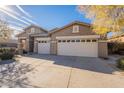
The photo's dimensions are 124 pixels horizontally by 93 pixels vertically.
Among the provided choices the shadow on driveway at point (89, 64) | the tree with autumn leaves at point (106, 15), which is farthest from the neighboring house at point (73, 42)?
the tree with autumn leaves at point (106, 15)

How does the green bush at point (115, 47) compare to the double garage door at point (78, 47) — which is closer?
the double garage door at point (78, 47)

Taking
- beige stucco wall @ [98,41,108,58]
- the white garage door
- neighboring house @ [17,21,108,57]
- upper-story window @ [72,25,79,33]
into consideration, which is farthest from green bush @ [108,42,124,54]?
the white garage door

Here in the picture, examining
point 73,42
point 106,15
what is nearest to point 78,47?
point 73,42

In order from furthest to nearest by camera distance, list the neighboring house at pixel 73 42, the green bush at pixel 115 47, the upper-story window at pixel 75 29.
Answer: the green bush at pixel 115 47, the upper-story window at pixel 75 29, the neighboring house at pixel 73 42

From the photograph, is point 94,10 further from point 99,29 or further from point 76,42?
point 76,42

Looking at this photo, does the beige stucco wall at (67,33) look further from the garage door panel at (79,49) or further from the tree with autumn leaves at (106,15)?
the tree with autumn leaves at (106,15)

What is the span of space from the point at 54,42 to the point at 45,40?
1848mm

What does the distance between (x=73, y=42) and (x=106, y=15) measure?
278 inches

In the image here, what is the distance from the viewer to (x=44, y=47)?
1834 cm

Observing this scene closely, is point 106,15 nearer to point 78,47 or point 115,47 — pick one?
point 78,47

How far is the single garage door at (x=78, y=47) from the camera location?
14.5m

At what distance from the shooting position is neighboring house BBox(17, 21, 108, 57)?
47.5 feet

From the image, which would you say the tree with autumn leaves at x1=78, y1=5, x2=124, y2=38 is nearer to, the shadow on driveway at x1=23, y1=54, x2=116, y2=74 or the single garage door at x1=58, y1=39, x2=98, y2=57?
the shadow on driveway at x1=23, y1=54, x2=116, y2=74
